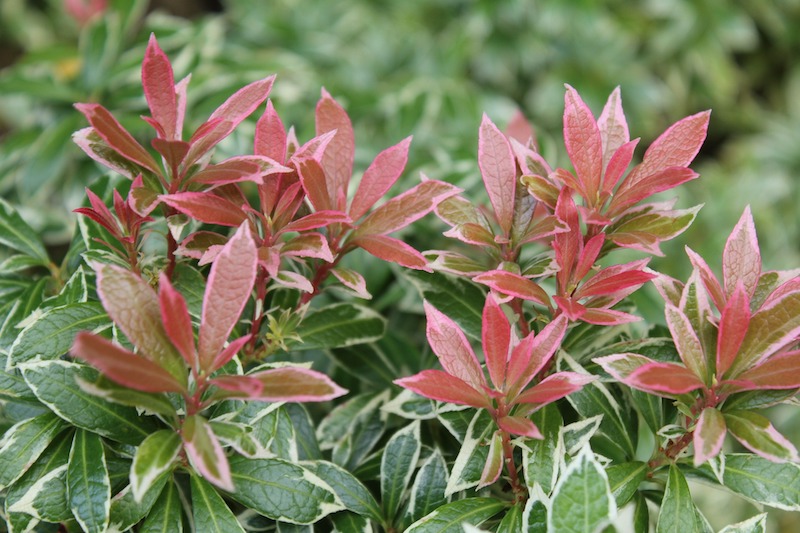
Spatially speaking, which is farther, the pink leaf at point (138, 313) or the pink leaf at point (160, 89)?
the pink leaf at point (160, 89)

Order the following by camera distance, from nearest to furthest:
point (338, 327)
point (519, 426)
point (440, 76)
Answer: point (519, 426), point (338, 327), point (440, 76)

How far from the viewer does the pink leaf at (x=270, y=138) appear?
2.34 ft

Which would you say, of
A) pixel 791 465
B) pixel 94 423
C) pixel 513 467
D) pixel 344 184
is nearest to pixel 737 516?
pixel 791 465

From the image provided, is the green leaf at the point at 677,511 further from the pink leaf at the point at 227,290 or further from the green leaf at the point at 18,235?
the green leaf at the point at 18,235

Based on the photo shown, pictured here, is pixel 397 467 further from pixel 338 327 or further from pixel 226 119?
pixel 226 119

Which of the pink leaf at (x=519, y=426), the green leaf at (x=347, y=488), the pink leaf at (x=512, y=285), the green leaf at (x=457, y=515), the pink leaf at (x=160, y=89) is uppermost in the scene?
the pink leaf at (x=160, y=89)

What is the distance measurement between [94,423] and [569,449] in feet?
1.55

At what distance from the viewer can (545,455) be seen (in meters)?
0.69

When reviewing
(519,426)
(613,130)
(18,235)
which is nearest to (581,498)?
(519,426)

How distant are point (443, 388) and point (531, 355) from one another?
0.09m

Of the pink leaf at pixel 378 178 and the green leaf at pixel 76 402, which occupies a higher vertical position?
the pink leaf at pixel 378 178

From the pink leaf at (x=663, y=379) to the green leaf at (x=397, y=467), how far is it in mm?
268

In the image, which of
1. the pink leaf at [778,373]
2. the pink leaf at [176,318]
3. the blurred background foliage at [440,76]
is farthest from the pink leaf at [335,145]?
the pink leaf at [778,373]

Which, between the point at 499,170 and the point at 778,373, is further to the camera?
the point at 499,170
